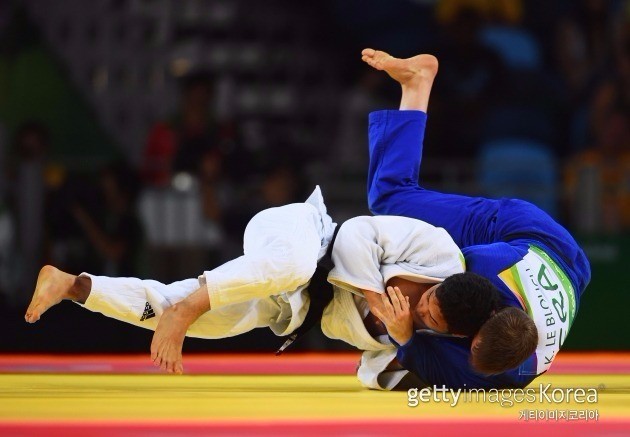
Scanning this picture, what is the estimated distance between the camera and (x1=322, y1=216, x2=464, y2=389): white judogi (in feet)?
9.82

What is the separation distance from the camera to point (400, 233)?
10.1 ft

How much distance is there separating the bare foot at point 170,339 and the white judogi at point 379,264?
46cm

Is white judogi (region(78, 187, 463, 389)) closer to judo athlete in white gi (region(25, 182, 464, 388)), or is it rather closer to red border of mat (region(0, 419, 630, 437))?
judo athlete in white gi (region(25, 182, 464, 388))

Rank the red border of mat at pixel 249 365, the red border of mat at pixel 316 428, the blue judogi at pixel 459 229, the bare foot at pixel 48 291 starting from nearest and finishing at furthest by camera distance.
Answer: the red border of mat at pixel 316 428
the bare foot at pixel 48 291
the blue judogi at pixel 459 229
the red border of mat at pixel 249 365

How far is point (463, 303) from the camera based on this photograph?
2783 mm

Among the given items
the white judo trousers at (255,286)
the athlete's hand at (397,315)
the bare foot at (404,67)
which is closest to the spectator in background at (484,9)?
the bare foot at (404,67)

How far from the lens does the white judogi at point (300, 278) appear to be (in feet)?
9.64

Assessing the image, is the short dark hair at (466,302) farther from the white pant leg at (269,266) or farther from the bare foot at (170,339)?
the bare foot at (170,339)

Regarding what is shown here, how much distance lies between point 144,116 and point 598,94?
3.02m

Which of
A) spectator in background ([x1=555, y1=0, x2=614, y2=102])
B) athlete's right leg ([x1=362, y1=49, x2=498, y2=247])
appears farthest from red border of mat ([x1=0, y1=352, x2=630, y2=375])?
spectator in background ([x1=555, y1=0, x2=614, y2=102])

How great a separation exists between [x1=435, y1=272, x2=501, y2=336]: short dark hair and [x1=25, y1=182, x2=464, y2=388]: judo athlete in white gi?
0.47 ft

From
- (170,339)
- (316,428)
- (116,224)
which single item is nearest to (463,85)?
(116,224)

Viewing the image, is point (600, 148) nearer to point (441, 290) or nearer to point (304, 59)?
point (304, 59)

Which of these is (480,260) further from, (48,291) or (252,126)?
(252,126)
